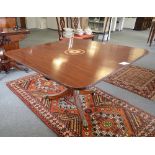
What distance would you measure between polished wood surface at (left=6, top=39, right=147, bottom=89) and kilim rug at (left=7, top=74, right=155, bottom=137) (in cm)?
64

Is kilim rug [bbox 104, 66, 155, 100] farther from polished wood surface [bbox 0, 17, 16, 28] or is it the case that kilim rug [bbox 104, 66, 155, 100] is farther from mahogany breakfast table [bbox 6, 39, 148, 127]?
polished wood surface [bbox 0, 17, 16, 28]

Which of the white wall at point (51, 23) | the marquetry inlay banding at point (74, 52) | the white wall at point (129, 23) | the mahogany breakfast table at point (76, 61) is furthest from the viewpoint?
the white wall at point (129, 23)

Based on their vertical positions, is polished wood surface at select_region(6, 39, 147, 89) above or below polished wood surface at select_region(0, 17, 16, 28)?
below

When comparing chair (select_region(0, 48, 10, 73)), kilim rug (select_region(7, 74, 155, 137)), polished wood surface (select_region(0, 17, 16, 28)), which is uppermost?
polished wood surface (select_region(0, 17, 16, 28))

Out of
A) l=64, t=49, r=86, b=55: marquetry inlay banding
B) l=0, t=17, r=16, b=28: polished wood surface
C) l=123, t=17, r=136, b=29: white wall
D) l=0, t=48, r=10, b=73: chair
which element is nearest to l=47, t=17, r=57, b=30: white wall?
l=123, t=17, r=136, b=29: white wall

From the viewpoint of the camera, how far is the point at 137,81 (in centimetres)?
266

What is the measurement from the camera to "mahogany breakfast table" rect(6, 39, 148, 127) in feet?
3.93

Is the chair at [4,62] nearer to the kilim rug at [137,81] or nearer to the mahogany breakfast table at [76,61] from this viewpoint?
the mahogany breakfast table at [76,61]

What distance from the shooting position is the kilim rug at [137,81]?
2.37 metres

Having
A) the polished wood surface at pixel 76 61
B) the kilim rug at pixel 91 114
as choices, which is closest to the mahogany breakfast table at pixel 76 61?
the polished wood surface at pixel 76 61

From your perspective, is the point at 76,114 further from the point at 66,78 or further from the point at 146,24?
the point at 146,24

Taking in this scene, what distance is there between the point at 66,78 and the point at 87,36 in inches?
102

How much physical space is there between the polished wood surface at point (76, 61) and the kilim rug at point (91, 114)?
25.1 inches
